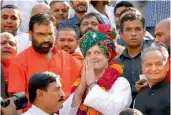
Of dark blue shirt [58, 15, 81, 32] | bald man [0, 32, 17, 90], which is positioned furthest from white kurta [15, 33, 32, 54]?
dark blue shirt [58, 15, 81, 32]

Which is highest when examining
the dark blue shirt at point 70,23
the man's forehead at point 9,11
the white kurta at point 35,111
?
the man's forehead at point 9,11

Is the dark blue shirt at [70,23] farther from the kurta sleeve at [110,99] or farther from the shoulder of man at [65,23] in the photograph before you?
the kurta sleeve at [110,99]

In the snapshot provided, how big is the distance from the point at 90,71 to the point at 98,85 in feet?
0.57

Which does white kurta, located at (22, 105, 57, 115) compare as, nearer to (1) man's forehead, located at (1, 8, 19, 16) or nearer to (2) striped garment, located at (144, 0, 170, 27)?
(1) man's forehead, located at (1, 8, 19, 16)

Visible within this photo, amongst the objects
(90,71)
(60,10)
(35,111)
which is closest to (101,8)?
(60,10)

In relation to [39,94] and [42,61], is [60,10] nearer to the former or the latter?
[42,61]

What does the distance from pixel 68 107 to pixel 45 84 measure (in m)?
0.66

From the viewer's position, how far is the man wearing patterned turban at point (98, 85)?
581cm

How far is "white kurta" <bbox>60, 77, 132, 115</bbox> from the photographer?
5781 mm

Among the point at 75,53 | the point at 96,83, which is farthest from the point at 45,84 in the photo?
the point at 75,53

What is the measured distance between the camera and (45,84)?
560cm

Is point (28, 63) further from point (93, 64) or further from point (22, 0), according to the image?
point (22, 0)

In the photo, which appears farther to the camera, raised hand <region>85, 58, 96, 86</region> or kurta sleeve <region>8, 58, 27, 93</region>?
kurta sleeve <region>8, 58, 27, 93</region>

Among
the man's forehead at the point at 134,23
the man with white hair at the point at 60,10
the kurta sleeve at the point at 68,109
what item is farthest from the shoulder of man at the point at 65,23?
the kurta sleeve at the point at 68,109
